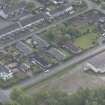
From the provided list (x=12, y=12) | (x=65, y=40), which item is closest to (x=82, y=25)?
(x=65, y=40)

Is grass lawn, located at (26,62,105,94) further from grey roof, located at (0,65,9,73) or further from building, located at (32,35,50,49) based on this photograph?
building, located at (32,35,50,49)

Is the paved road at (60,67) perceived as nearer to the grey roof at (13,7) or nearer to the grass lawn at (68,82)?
the grass lawn at (68,82)

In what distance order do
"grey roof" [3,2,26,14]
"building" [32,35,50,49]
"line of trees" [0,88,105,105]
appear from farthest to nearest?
"grey roof" [3,2,26,14] < "building" [32,35,50,49] < "line of trees" [0,88,105,105]

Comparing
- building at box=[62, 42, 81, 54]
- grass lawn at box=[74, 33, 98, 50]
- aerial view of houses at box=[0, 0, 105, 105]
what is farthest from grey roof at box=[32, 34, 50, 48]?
grass lawn at box=[74, 33, 98, 50]

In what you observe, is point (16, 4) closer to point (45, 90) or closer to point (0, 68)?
point (0, 68)

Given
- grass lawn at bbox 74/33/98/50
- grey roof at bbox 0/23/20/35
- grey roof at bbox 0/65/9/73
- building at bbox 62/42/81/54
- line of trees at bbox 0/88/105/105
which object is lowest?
grass lawn at bbox 74/33/98/50

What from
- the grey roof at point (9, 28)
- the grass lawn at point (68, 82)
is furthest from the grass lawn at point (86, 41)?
the grey roof at point (9, 28)
